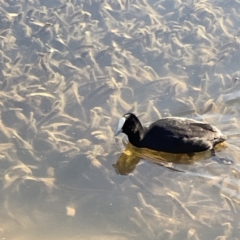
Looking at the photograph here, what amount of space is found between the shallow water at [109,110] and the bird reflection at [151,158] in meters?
0.02

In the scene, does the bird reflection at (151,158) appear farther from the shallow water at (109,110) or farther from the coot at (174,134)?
the coot at (174,134)

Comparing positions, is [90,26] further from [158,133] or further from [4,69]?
[158,133]

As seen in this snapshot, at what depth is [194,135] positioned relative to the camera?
644 centimetres

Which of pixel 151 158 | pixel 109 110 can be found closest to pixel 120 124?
pixel 151 158

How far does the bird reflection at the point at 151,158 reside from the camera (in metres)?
6.43

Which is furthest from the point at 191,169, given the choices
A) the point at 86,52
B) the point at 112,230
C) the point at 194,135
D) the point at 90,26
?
the point at 90,26

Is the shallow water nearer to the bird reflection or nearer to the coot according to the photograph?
the bird reflection

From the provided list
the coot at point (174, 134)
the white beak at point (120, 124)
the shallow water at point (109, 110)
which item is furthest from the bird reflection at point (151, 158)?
the white beak at point (120, 124)

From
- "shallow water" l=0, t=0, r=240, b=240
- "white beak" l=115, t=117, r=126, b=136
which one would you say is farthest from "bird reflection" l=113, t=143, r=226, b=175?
"white beak" l=115, t=117, r=126, b=136

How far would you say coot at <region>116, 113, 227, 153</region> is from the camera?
6.43m

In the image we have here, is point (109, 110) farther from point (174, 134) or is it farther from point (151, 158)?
point (174, 134)

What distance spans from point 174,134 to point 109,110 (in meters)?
1.06

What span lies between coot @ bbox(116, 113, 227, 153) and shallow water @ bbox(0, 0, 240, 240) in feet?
0.65

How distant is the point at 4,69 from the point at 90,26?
1.62m
